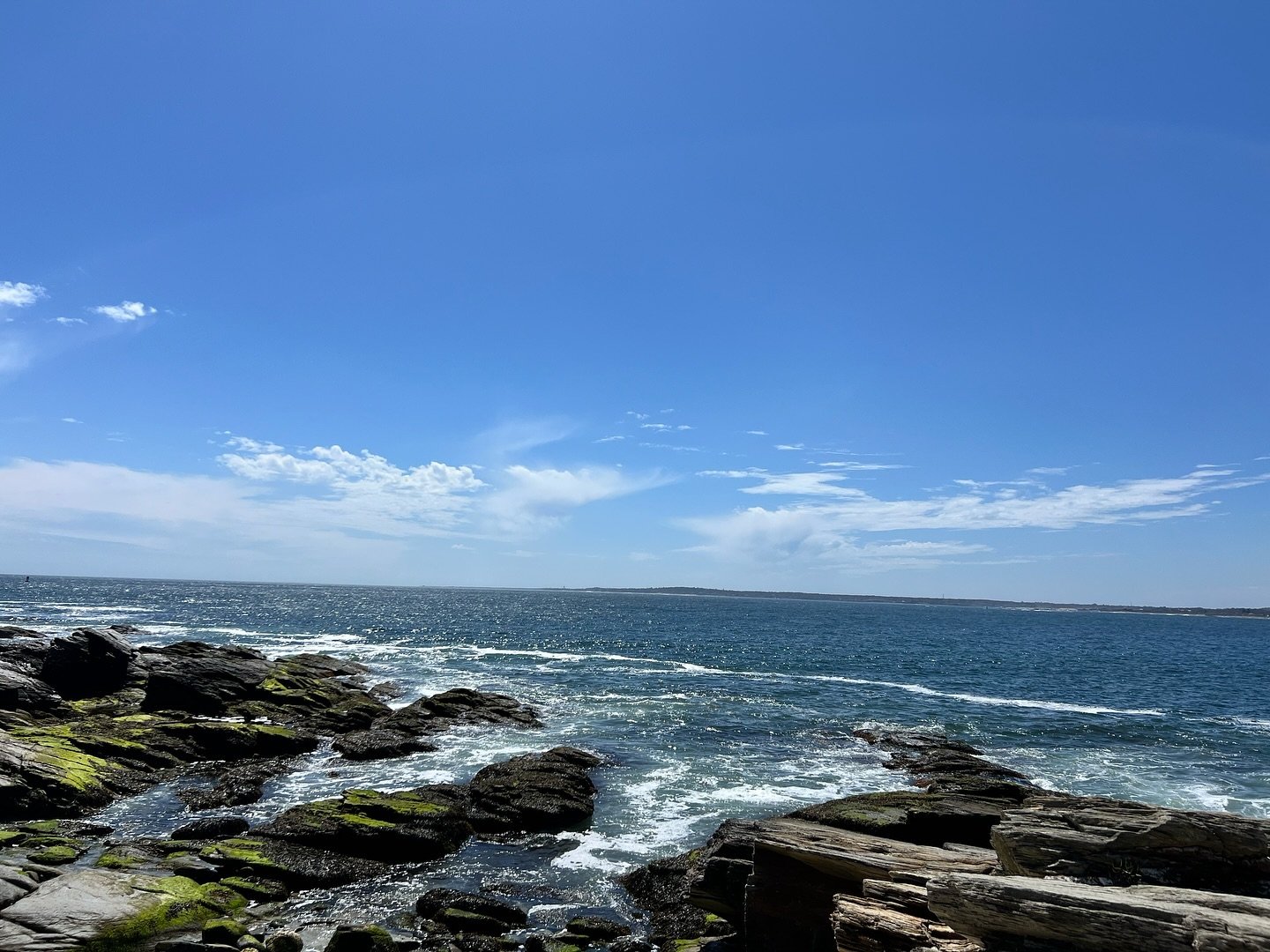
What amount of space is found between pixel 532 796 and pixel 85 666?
34.0 meters

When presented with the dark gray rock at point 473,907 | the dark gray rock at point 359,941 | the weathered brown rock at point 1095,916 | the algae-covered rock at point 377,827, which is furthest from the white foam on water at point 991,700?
the dark gray rock at point 359,941

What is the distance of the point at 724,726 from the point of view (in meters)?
41.7

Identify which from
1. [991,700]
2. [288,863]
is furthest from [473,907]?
[991,700]

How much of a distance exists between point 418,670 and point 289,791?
38615mm

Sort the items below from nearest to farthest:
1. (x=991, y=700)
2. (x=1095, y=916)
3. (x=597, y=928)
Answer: (x=1095, y=916)
(x=597, y=928)
(x=991, y=700)

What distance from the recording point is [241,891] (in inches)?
688

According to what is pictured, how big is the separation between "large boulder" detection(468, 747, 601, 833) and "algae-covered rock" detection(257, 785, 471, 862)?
4.04ft

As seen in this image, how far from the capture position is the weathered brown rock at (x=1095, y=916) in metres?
7.69

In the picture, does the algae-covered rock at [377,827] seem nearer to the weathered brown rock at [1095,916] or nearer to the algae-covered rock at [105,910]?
the algae-covered rock at [105,910]

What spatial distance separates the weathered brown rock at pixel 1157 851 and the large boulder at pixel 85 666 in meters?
49.3

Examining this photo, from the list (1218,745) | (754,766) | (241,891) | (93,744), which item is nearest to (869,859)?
(241,891)

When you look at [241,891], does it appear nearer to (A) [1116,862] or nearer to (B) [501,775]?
(B) [501,775]

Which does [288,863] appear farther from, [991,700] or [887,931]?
[991,700]

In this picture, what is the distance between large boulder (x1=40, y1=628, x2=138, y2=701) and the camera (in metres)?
42.9
